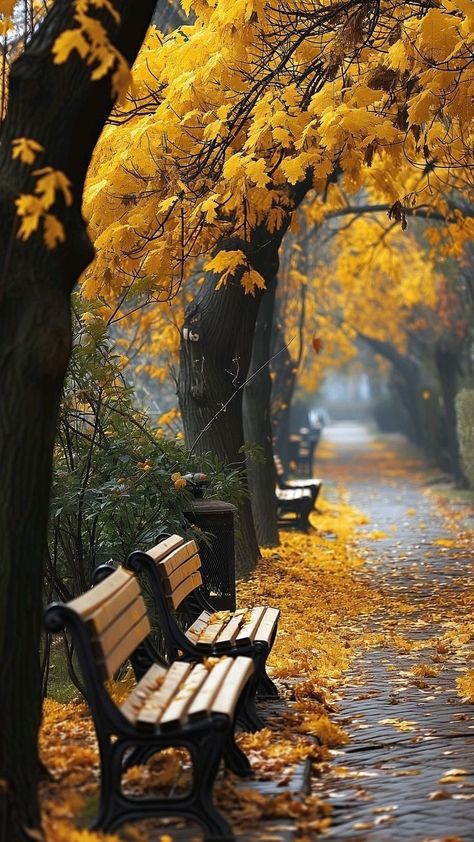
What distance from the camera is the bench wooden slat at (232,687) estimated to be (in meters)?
5.17

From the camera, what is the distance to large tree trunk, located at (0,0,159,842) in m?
5.18

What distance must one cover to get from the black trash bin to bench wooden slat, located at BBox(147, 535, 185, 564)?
2.06 meters

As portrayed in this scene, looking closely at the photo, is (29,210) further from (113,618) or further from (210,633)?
(210,633)

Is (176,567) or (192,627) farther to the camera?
(192,627)

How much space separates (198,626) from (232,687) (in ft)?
7.01

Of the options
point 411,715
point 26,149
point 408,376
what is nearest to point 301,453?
point 408,376

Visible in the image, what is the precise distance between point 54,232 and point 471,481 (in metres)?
22.8

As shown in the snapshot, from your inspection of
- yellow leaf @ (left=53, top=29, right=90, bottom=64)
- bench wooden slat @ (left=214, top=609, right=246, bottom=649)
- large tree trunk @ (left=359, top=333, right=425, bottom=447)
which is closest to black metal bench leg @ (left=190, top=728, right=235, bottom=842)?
bench wooden slat @ (left=214, top=609, right=246, bottom=649)

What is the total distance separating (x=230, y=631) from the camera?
7477 mm

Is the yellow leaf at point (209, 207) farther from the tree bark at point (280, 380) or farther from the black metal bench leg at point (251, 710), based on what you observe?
the tree bark at point (280, 380)

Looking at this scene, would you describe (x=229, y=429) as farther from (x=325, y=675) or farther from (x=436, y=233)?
(x=325, y=675)

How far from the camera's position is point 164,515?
9117 mm

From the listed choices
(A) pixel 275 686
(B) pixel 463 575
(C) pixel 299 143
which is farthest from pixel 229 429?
(A) pixel 275 686

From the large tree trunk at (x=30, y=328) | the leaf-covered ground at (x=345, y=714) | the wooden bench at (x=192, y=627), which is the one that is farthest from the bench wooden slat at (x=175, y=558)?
the large tree trunk at (x=30, y=328)
